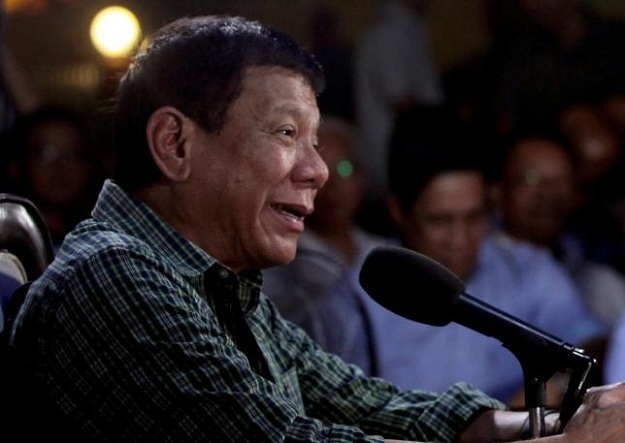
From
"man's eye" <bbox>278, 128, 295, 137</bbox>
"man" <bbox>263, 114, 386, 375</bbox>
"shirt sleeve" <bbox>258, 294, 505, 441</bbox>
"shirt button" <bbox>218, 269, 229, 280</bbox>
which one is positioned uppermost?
"man's eye" <bbox>278, 128, 295, 137</bbox>

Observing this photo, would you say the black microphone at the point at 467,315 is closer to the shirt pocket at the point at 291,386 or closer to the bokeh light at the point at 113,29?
the shirt pocket at the point at 291,386

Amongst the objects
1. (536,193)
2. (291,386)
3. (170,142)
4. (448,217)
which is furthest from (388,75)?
(170,142)

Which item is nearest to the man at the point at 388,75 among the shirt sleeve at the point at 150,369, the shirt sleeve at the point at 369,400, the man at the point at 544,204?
the man at the point at 544,204

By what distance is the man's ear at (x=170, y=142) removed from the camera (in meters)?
1.98

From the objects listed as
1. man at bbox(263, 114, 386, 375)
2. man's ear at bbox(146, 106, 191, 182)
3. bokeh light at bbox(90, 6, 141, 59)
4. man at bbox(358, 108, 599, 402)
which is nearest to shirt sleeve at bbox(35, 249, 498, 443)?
man's ear at bbox(146, 106, 191, 182)

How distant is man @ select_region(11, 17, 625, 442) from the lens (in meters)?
1.69

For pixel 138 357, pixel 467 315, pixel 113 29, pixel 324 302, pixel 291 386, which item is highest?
pixel 113 29

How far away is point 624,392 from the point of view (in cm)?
177

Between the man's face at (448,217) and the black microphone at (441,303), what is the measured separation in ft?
6.42

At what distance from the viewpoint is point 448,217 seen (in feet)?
12.5

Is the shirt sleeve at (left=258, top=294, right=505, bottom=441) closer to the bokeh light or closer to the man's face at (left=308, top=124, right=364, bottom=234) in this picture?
the man's face at (left=308, top=124, right=364, bottom=234)

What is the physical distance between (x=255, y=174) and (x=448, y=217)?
1882mm

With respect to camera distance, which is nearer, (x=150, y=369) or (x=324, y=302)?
(x=150, y=369)

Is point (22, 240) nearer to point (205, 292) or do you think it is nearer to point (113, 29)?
point (205, 292)
